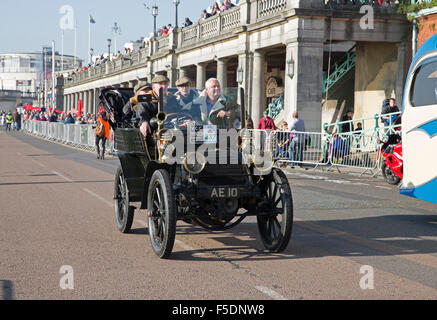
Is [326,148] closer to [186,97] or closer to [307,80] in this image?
[307,80]

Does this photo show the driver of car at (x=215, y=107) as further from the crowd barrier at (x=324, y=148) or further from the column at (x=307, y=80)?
the column at (x=307, y=80)

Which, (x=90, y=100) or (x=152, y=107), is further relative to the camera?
(x=90, y=100)

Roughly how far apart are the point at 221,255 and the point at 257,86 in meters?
23.3

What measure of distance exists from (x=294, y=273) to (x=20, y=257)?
290cm

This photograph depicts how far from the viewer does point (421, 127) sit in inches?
387

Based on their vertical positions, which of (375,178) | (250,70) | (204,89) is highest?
(250,70)

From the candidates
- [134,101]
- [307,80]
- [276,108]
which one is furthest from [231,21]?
[134,101]

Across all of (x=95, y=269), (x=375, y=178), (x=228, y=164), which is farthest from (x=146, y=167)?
(x=375, y=178)

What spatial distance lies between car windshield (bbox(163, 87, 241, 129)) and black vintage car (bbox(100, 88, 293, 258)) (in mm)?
12

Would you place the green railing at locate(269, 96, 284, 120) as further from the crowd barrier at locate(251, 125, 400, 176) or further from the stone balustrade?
the crowd barrier at locate(251, 125, 400, 176)

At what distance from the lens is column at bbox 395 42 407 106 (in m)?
25.4

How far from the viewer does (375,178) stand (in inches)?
697

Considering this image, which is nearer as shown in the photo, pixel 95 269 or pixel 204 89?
pixel 95 269
